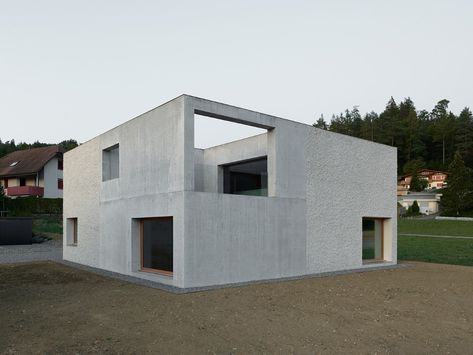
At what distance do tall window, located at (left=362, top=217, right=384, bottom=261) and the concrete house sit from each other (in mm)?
36

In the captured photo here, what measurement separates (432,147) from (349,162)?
6419 cm

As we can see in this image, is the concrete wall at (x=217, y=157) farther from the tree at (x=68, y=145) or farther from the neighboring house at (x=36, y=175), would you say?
the tree at (x=68, y=145)

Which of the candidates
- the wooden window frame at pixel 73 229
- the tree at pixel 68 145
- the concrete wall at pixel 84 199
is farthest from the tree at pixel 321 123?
the concrete wall at pixel 84 199

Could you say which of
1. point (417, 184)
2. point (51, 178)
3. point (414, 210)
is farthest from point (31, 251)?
point (417, 184)

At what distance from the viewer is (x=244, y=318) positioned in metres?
6.05

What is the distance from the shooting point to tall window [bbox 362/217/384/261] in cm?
1330

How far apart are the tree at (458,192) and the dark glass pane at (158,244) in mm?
43258

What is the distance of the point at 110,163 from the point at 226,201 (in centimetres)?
542

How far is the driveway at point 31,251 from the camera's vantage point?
16.1 metres

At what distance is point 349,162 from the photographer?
1262cm

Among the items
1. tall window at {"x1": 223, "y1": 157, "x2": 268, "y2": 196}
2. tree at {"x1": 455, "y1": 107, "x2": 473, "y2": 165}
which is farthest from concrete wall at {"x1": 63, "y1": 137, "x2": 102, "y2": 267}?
tree at {"x1": 455, "y1": 107, "x2": 473, "y2": 165}

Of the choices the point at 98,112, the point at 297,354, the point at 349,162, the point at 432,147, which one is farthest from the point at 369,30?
the point at 432,147

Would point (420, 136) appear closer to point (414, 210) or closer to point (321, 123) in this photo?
point (321, 123)

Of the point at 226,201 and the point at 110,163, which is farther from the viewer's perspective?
the point at 110,163
